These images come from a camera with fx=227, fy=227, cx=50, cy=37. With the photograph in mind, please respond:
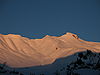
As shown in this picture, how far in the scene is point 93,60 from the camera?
22.5 metres

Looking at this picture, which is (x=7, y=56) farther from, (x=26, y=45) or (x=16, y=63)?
(x=26, y=45)

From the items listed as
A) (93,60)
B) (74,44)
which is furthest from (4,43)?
(93,60)

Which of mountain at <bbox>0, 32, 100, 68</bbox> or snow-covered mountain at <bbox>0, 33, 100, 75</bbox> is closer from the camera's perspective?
snow-covered mountain at <bbox>0, 33, 100, 75</bbox>

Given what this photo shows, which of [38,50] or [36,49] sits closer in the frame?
[38,50]

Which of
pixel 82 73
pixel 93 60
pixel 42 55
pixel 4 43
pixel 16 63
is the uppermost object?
pixel 4 43

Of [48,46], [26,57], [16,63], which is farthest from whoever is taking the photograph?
[48,46]

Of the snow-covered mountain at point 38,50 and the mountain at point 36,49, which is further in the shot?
the mountain at point 36,49

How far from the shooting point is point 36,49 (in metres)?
64.1

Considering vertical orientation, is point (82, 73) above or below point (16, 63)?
below

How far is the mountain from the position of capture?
52.2 m

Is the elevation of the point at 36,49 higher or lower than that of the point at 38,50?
higher

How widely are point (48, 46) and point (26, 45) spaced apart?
6.34 metres

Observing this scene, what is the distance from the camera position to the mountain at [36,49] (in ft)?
171

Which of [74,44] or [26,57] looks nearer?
[26,57]
